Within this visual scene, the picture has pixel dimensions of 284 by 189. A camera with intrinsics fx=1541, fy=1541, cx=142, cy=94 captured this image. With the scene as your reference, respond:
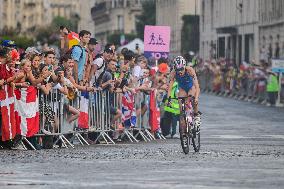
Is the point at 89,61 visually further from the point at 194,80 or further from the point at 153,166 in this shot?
the point at 153,166

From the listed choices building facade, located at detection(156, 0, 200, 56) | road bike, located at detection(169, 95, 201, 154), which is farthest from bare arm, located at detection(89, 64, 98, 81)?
building facade, located at detection(156, 0, 200, 56)

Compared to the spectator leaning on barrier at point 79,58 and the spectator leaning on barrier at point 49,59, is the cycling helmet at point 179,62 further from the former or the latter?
the spectator leaning on barrier at point 79,58

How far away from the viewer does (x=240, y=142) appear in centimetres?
2823

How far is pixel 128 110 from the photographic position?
1147 inches

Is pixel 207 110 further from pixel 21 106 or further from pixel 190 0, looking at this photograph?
pixel 190 0

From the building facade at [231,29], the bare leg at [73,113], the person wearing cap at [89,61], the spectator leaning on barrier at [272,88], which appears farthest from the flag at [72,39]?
the building facade at [231,29]

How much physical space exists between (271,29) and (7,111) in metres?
66.5

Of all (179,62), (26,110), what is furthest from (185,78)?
(26,110)

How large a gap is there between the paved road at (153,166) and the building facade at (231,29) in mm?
64169

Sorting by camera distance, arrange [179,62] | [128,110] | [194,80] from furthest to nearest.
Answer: [128,110] < [194,80] < [179,62]

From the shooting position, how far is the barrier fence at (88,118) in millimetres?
25422

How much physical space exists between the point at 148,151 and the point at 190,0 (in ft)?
386

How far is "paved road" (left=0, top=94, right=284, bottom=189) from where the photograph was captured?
57.4 feet

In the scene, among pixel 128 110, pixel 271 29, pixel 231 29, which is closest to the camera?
pixel 128 110
